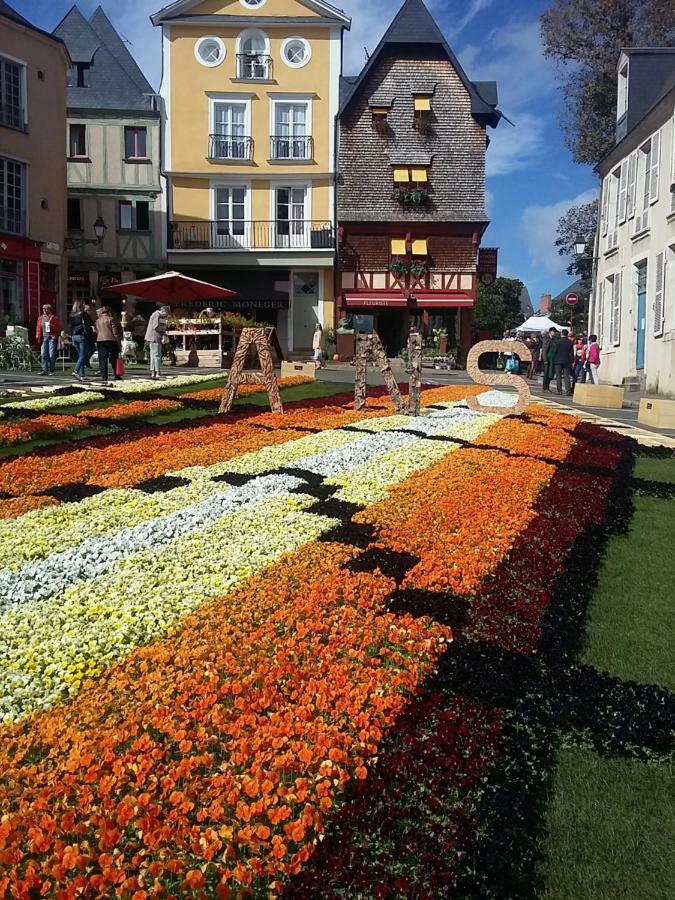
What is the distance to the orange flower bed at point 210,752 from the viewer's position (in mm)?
2625

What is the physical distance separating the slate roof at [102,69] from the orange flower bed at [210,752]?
134 feet

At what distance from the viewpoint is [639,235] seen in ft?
84.8

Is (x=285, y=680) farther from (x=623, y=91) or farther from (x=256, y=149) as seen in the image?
(x=256, y=149)

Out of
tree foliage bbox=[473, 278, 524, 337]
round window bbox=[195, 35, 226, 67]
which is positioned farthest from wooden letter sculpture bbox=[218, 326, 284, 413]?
tree foliage bbox=[473, 278, 524, 337]

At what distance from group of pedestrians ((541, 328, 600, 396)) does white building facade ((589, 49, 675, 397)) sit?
1218 mm

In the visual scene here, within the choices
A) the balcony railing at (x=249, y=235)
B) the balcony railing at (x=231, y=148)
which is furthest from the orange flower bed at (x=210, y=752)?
the balcony railing at (x=231, y=148)

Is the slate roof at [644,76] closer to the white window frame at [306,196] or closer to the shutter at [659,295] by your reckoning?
the shutter at [659,295]

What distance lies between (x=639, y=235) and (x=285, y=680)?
83.5 feet

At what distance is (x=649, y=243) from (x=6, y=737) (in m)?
25.2

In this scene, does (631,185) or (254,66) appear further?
(254,66)

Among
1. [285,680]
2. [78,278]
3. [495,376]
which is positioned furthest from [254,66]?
[285,680]

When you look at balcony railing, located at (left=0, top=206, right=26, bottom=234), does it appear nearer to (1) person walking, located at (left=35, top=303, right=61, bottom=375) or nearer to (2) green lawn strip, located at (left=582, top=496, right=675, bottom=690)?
(1) person walking, located at (left=35, top=303, right=61, bottom=375)

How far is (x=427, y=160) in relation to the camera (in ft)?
129

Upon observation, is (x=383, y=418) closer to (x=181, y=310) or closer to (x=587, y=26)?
(x=181, y=310)
